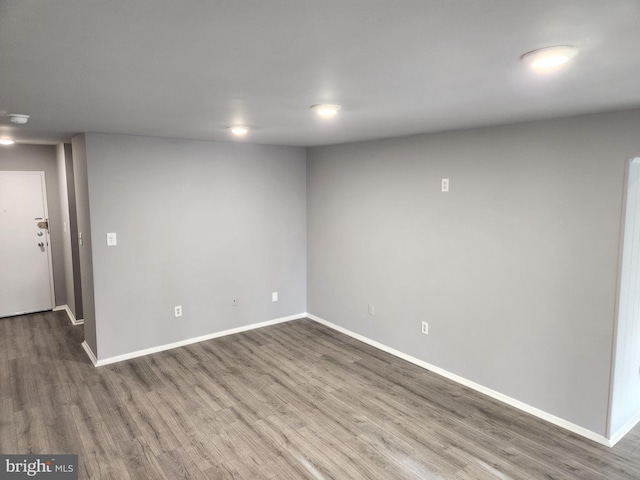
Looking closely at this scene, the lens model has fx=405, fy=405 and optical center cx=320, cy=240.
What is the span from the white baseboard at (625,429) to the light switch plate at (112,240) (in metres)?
4.41

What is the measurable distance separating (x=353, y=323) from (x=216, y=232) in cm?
194

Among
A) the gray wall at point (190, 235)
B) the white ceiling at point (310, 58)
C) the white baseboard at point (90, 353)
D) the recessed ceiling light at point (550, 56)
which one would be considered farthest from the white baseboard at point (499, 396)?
the white baseboard at point (90, 353)

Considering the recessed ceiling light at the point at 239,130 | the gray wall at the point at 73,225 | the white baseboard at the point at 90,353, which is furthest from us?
the gray wall at the point at 73,225

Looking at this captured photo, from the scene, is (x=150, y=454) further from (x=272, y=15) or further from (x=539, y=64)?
(x=539, y=64)

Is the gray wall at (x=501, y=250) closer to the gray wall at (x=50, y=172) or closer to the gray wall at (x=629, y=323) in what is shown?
the gray wall at (x=629, y=323)

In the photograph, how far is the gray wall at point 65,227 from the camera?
5.10m

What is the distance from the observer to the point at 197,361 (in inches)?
164

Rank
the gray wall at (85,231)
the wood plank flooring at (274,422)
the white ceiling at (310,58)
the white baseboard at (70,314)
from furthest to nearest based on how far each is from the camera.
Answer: the white baseboard at (70,314) → the gray wall at (85,231) → the wood plank flooring at (274,422) → the white ceiling at (310,58)

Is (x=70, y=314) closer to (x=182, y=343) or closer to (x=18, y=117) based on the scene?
(x=182, y=343)

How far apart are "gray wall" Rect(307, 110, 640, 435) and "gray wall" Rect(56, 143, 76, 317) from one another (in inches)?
135

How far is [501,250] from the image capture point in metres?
3.30

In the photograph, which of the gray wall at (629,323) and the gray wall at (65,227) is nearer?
the gray wall at (629,323)

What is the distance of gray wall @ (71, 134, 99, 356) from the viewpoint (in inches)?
153

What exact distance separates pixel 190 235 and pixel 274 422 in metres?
2.28
